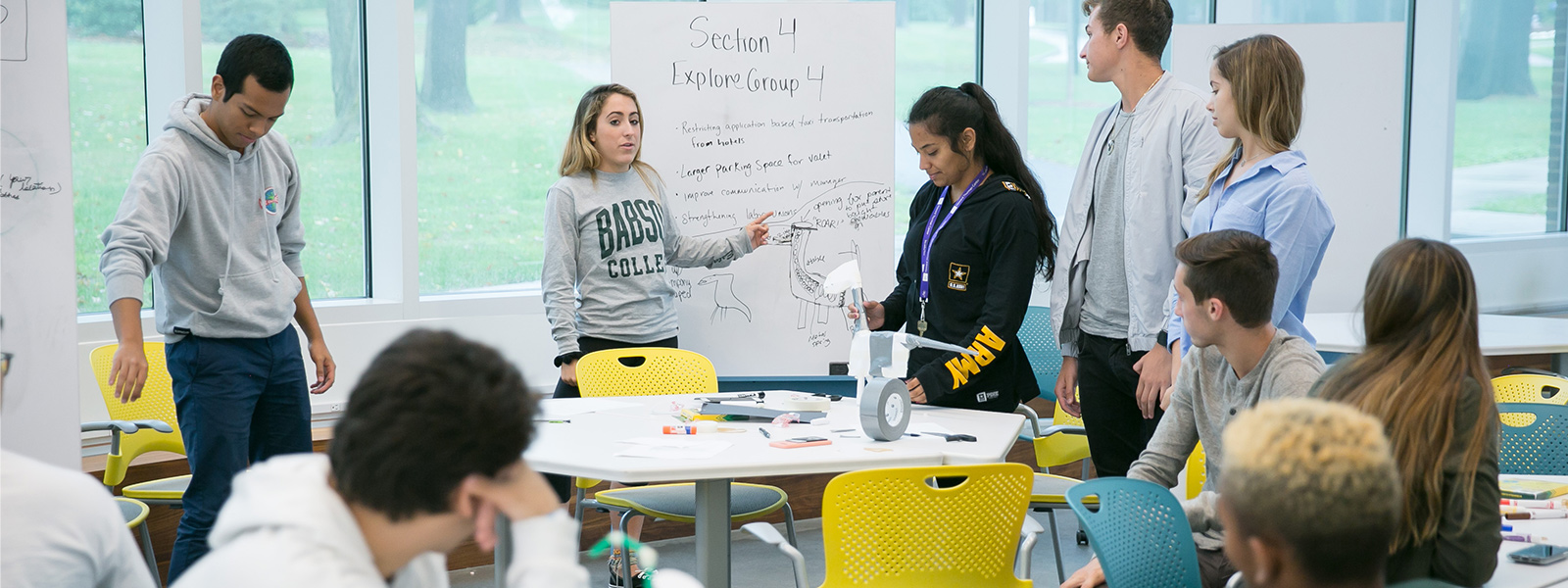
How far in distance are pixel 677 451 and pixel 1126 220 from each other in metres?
1.33

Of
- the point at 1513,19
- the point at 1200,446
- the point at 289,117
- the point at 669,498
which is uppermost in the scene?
the point at 1513,19

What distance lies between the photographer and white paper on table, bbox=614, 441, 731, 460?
246 centimetres

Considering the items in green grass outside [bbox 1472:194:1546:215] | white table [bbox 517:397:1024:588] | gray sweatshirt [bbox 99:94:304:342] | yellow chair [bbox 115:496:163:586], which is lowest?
yellow chair [bbox 115:496:163:586]

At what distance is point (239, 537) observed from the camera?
1091 millimetres

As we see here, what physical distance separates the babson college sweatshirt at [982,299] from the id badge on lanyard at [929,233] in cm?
1

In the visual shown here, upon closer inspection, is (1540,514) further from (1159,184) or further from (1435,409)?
(1159,184)

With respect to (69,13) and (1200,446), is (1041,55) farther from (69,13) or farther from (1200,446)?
(69,13)

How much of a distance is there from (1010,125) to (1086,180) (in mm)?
2508

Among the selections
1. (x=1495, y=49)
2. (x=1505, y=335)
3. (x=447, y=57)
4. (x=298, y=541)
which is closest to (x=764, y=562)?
(x=447, y=57)

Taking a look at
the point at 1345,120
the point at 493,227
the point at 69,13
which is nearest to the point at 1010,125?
the point at 1345,120

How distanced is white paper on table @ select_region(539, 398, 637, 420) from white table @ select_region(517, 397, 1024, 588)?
0.05m

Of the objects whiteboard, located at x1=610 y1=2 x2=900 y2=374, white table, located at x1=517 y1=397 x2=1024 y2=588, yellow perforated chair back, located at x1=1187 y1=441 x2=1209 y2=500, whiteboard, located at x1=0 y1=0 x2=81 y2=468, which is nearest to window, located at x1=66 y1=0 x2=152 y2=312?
whiteboard, located at x1=0 y1=0 x2=81 y2=468

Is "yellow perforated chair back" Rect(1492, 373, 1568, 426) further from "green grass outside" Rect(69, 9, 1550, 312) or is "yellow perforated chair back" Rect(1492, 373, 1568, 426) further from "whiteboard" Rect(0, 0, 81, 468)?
"whiteboard" Rect(0, 0, 81, 468)

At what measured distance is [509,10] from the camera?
477cm
